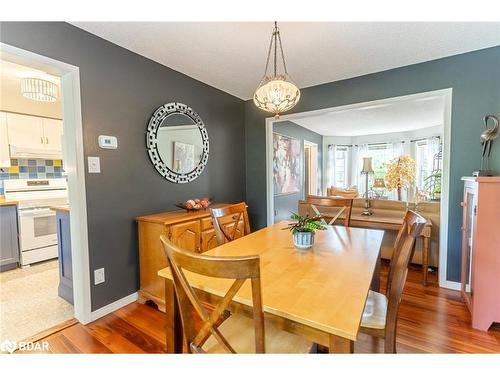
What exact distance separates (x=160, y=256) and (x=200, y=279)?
119 centimetres

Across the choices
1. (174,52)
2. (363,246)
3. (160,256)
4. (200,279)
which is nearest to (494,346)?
(363,246)

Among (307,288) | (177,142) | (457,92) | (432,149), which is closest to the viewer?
(307,288)

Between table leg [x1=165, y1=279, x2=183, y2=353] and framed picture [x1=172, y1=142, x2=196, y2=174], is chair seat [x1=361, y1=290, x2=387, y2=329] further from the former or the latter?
framed picture [x1=172, y1=142, x2=196, y2=174]

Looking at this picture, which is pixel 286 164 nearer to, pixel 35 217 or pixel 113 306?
pixel 113 306

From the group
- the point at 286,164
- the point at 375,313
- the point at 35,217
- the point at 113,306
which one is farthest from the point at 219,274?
the point at 286,164

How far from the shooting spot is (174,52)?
2275 mm

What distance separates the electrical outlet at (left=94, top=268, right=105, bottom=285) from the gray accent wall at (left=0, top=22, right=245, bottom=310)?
0.11ft

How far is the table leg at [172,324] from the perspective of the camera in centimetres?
115

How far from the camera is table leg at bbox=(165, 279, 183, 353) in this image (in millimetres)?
1154

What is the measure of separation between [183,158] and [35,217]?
7.23ft

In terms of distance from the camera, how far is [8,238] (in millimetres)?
2932

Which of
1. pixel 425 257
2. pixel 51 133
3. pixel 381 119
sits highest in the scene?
pixel 381 119

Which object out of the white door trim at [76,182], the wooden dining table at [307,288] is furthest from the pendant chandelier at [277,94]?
the white door trim at [76,182]

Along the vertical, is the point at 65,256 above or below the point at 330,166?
below
